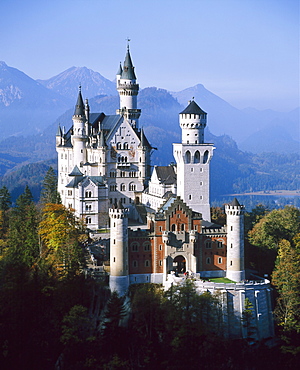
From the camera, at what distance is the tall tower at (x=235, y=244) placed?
6788cm

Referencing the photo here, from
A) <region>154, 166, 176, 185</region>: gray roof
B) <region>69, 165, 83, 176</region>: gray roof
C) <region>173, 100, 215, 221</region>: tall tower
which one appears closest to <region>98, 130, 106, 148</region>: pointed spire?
<region>69, 165, 83, 176</region>: gray roof

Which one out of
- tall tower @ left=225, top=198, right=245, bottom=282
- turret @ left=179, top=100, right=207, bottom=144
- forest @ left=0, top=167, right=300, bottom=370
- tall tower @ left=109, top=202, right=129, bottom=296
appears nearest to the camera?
forest @ left=0, top=167, right=300, bottom=370

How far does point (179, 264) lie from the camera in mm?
69688

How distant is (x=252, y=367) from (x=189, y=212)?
16599 mm

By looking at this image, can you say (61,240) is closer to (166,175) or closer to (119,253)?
(119,253)

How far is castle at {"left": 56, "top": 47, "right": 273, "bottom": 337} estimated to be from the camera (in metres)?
66.0

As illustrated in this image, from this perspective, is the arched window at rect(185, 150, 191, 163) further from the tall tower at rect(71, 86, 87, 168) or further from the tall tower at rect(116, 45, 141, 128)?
the tall tower at rect(71, 86, 87, 168)

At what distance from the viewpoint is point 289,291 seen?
65938 mm

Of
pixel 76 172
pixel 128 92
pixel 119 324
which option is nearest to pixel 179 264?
pixel 119 324

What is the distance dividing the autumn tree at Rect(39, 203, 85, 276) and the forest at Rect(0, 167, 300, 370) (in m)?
0.21

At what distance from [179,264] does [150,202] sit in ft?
64.7

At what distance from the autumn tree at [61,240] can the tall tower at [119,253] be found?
3.88 metres

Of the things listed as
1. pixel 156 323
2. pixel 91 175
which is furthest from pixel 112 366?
pixel 91 175

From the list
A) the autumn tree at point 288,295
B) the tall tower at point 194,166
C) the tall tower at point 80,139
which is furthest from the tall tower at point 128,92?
the autumn tree at point 288,295
